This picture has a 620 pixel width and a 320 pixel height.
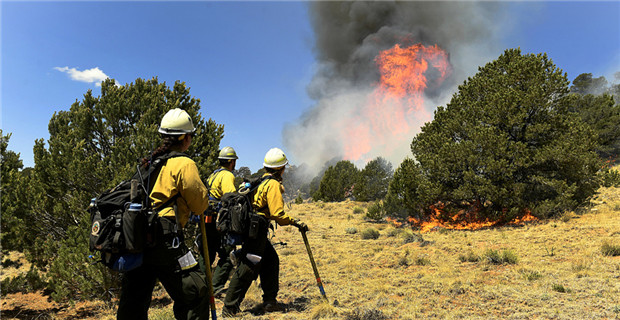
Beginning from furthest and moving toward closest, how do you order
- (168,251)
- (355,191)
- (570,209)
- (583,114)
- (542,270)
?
(355,191)
(583,114)
(570,209)
(542,270)
(168,251)

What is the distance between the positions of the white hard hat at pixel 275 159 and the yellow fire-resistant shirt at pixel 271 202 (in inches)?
10.4

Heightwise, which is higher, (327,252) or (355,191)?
(355,191)

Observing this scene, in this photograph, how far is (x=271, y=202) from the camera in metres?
3.87

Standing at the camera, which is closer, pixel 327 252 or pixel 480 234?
pixel 327 252

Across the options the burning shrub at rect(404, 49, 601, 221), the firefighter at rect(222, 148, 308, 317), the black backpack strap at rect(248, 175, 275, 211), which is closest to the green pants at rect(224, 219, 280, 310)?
the firefighter at rect(222, 148, 308, 317)

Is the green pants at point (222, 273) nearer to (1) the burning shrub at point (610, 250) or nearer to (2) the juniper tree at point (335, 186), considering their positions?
(1) the burning shrub at point (610, 250)

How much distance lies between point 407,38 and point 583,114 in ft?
186

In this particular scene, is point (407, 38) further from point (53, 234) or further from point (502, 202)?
point (53, 234)

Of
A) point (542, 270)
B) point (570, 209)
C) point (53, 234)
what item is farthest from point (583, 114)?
point (53, 234)

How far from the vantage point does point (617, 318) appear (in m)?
3.59

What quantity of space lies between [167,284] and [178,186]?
754 millimetres

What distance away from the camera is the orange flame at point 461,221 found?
12531 mm

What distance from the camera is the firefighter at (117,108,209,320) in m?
2.30

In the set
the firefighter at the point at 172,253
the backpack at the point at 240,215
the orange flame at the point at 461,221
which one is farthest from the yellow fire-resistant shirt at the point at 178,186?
the orange flame at the point at 461,221
